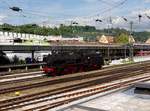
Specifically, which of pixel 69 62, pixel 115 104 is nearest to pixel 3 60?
pixel 69 62

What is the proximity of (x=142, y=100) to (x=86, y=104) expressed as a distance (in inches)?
97.3

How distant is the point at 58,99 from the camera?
2211cm

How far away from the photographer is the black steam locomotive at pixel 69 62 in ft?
133

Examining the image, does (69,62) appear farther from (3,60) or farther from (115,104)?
(115,104)

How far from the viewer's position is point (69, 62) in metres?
41.8

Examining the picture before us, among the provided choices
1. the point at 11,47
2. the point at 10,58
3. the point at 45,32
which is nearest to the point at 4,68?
the point at 11,47

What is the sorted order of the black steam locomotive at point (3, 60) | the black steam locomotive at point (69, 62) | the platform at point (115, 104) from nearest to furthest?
1. the platform at point (115, 104)
2. the black steam locomotive at point (69, 62)
3. the black steam locomotive at point (3, 60)

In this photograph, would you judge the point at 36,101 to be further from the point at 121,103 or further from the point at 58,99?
the point at 121,103

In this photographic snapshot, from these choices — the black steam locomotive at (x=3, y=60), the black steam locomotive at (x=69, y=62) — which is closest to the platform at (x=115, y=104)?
the black steam locomotive at (x=69, y=62)

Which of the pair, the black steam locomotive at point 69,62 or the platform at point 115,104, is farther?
the black steam locomotive at point 69,62

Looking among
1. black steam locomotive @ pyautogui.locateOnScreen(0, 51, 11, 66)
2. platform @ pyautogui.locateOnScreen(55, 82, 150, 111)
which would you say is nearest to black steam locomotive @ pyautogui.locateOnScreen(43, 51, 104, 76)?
black steam locomotive @ pyautogui.locateOnScreen(0, 51, 11, 66)

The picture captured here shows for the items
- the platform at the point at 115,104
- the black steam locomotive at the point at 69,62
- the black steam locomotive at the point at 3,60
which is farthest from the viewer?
the black steam locomotive at the point at 3,60

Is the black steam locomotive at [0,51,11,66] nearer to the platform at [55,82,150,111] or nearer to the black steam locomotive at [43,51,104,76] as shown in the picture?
the black steam locomotive at [43,51,104,76]

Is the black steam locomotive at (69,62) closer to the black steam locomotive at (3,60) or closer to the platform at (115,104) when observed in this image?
the black steam locomotive at (3,60)
